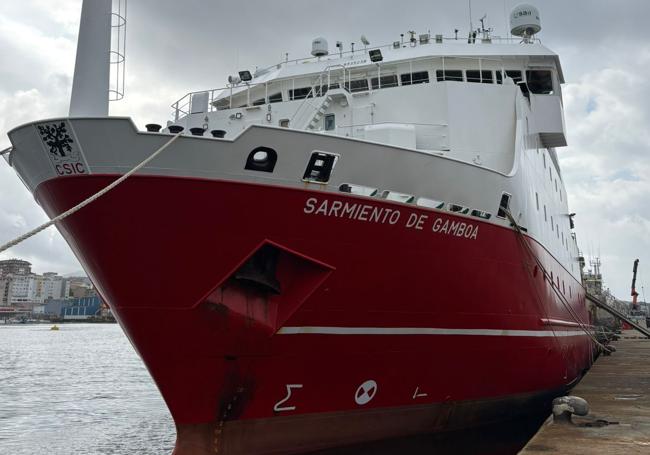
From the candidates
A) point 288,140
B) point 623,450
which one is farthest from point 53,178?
point 623,450

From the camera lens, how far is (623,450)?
6480 mm

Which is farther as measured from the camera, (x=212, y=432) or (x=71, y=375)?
(x=71, y=375)

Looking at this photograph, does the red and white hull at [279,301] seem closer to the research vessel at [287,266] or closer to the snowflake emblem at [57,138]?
the research vessel at [287,266]

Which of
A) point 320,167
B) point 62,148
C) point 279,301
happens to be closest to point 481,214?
point 320,167

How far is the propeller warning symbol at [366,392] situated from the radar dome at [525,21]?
410 inches

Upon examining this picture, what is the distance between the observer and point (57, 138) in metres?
6.45

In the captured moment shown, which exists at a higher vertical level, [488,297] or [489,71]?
[489,71]

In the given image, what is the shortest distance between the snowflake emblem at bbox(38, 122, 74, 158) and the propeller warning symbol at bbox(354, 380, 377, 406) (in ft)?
15.5

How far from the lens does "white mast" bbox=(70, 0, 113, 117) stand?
21.4ft

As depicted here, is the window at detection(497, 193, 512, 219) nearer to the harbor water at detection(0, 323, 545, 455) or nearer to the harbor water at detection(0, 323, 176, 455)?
the harbor water at detection(0, 323, 545, 455)

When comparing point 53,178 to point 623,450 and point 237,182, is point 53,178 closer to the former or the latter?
point 237,182

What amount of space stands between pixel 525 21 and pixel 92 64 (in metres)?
11.1

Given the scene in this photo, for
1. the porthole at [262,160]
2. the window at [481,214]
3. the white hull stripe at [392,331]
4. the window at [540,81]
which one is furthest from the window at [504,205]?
the window at [540,81]

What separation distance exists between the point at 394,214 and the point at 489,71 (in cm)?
605
